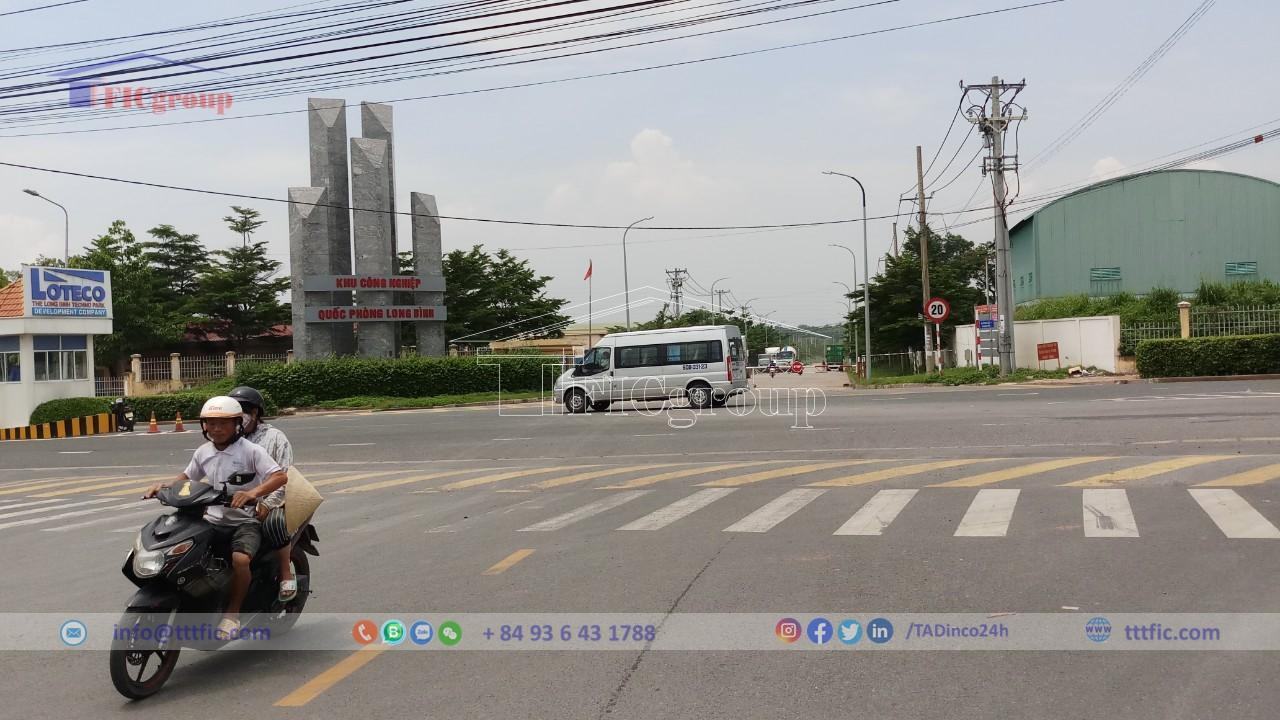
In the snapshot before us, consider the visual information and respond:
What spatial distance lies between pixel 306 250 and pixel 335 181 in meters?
3.10

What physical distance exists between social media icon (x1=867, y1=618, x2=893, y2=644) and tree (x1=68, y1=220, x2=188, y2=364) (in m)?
52.3

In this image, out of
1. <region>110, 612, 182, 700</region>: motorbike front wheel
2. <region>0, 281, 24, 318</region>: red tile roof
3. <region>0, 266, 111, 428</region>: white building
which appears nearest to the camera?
<region>110, 612, 182, 700</region>: motorbike front wheel

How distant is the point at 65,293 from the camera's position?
3541cm

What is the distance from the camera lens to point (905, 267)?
175 feet

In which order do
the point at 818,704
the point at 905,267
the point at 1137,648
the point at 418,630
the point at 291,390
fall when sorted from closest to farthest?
the point at 818,704
the point at 1137,648
the point at 418,630
the point at 291,390
the point at 905,267

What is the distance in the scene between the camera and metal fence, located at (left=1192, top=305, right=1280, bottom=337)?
35.2 metres

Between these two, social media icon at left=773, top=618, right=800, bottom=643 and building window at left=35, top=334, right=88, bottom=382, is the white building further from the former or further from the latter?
social media icon at left=773, top=618, right=800, bottom=643

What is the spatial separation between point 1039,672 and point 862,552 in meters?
3.29

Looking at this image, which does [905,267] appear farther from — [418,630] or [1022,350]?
[418,630]

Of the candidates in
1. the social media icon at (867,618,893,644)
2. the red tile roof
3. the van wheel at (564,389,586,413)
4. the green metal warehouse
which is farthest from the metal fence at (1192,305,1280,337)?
the red tile roof

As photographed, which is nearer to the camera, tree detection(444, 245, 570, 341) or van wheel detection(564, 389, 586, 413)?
van wheel detection(564, 389, 586, 413)

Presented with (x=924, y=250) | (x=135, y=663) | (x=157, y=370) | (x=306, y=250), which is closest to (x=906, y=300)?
(x=924, y=250)

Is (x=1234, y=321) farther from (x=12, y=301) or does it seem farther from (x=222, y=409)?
(x=12, y=301)

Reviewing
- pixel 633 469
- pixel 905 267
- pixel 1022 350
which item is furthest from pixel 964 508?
pixel 905 267
